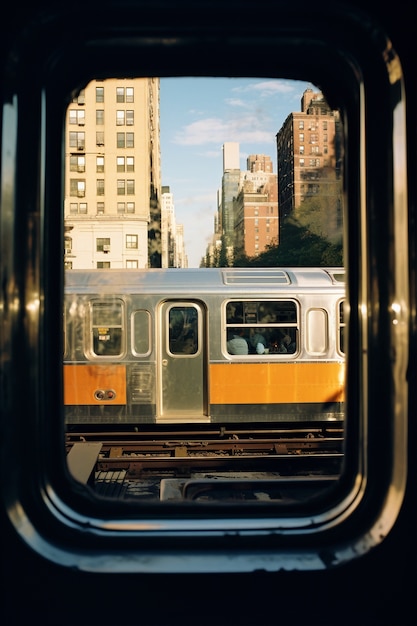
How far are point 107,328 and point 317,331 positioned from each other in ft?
10.7

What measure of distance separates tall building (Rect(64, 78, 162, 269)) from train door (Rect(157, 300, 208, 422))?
3080 cm

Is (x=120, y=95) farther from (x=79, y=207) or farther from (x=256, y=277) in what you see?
(x=256, y=277)

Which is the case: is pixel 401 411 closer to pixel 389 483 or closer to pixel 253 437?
pixel 389 483

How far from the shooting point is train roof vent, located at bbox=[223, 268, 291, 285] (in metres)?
8.12

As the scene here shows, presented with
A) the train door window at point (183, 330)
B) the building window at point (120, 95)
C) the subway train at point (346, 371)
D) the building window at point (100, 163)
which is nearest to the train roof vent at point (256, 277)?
the train door window at point (183, 330)

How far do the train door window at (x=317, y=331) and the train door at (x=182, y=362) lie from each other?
1612mm

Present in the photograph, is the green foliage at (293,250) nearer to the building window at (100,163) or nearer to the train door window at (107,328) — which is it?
the train door window at (107,328)

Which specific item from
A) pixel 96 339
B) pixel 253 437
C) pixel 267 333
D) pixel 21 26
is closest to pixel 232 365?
pixel 267 333

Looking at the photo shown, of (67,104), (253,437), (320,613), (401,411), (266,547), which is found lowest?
(253,437)

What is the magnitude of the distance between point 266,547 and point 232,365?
20.7 ft

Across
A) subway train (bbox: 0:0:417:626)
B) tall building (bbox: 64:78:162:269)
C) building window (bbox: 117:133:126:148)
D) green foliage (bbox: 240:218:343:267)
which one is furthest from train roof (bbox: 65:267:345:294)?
building window (bbox: 117:133:126:148)

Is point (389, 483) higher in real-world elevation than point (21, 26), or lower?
lower

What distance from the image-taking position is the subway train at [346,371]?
64.1 inches

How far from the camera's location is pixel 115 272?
8.48 meters
